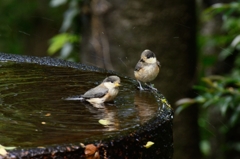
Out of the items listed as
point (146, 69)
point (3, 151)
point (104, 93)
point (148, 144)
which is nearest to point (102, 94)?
point (104, 93)

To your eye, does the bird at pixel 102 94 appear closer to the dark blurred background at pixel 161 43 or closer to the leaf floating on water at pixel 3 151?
the leaf floating on water at pixel 3 151

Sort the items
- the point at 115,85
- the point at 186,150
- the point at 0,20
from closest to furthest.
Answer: the point at 115,85, the point at 186,150, the point at 0,20

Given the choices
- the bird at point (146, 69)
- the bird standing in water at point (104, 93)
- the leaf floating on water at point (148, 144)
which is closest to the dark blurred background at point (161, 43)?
the bird at point (146, 69)

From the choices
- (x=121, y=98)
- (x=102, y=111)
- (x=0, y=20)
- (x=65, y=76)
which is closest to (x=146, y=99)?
(x=121, y=98)

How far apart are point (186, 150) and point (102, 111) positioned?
2.98 meters

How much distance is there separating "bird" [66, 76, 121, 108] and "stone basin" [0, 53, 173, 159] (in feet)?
0.14

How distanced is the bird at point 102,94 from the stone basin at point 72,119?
4cm

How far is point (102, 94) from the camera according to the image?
9.71 ft

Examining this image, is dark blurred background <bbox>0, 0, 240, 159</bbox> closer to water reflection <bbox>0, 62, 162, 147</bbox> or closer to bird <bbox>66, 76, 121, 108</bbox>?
water reflection <bbox>0, 62, 162, 147</bbox>

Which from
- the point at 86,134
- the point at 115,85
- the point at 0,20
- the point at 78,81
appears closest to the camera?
the point at 86,134

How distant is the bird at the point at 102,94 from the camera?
9.71 feet

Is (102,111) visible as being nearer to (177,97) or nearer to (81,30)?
(177,97)

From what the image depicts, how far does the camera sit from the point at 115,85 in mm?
3059

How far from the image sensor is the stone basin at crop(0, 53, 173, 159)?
220 centimetres
